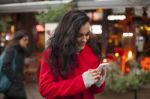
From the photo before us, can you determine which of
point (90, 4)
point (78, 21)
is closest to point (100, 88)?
point (78, 21)

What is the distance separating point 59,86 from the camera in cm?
310

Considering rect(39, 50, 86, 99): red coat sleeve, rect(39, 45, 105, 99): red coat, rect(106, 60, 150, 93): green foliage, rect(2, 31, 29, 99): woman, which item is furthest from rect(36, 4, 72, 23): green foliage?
rect(39, 50, 86, 99): red coat sleeve

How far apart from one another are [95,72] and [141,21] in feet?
22.0

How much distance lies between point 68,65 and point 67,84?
0.47ft

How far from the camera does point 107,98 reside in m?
8.52

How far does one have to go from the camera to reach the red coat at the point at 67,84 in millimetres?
3094

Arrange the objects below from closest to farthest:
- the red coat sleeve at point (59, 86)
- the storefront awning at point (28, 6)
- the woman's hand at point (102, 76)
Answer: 1. the red coat sleeve at point (59, 86)
2. the woman's hand at point (102, 76)
3. the storefront awning at point (28, 6)

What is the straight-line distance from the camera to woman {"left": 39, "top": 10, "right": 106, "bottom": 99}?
122 inches

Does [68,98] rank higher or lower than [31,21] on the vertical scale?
higher

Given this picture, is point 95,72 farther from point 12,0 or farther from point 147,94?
point 12,0

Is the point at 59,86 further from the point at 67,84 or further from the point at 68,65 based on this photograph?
the point at 68,65

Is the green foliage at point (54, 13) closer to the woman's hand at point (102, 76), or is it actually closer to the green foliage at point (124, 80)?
the green foliage at point (124, 80)

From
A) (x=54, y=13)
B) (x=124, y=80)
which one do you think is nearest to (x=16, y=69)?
(x=124, y=80)

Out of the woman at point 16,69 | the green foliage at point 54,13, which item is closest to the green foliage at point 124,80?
the green foliage at point 54,13
